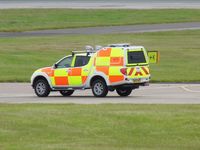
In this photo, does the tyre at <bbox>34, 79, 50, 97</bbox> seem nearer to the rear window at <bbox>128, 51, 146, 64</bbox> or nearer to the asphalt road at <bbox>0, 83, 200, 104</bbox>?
the asphalt road at <bbox>0, 83, 200, 104</bbox>

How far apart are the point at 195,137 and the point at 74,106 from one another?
6.83 m

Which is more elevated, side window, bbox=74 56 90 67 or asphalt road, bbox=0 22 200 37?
side window, bbox=74 56 90 67

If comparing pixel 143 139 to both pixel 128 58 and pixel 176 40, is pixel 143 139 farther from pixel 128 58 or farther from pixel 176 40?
pixel 176 40

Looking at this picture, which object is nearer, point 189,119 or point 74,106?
point 189,119

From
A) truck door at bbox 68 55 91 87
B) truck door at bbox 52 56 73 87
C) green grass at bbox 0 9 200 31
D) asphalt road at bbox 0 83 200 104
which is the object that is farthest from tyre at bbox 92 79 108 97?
green grass at bbox 0 9 200 31

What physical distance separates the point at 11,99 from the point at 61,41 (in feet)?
91.5

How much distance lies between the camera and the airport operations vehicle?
27.5 metres

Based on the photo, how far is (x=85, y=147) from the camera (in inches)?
564

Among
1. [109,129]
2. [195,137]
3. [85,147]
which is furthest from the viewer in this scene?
[109,129]

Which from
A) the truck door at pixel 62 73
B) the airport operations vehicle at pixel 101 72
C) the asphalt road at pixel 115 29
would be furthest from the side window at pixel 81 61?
the asphalt road at pixel 115 29

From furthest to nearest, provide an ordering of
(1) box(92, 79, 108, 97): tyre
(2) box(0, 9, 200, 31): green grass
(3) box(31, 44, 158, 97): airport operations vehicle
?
(2) box(0, 9, 200, 31): green grass < (1) box(92, 79, 108, 97): tyre < (3) box(31, 44, 158, 97): airport operations vehicle

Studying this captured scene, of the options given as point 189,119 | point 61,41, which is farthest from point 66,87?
point 61,41

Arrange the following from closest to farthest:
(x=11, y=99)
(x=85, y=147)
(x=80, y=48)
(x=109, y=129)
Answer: (x=85, y=147) < (x=109, y=129) < (x=11, y=99) < (x=80, y=48)

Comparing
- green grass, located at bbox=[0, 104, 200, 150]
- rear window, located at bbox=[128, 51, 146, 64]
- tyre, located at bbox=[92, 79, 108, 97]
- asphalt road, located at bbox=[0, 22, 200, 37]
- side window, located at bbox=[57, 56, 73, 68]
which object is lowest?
tyre, located at bbox=[92, 79, 108, 97]
